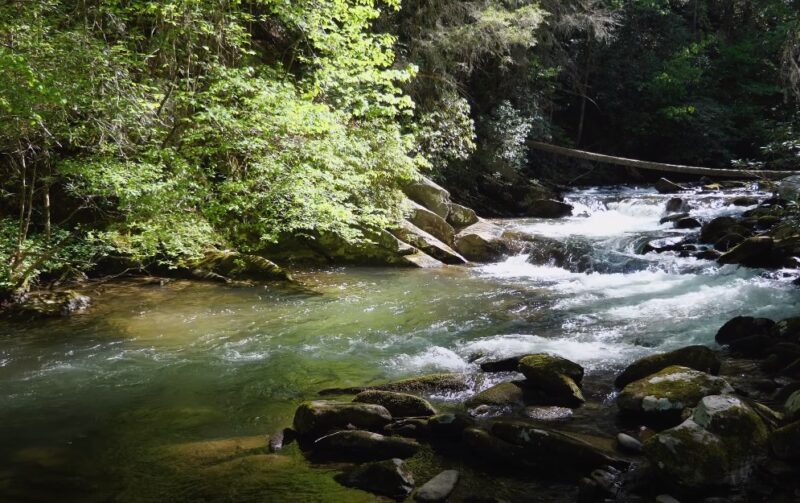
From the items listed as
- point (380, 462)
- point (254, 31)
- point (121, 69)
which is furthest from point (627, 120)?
point (380, 462)

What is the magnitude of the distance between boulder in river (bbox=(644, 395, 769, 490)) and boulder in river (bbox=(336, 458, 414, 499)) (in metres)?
1.68

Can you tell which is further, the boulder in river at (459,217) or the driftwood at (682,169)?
the boulder in river at (459,217)

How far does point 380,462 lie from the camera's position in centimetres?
396

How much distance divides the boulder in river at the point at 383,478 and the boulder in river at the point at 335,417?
0.64 meters

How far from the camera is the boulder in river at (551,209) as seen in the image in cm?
1872

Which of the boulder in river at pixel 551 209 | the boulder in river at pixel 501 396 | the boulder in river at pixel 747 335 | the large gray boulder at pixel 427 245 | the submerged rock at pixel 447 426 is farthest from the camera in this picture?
the boulder in river at pixel 551 209

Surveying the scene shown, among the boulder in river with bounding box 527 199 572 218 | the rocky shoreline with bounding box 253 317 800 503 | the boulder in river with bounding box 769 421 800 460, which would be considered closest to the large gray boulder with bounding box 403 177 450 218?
the boulder in river with bounding box 527 199 572 218

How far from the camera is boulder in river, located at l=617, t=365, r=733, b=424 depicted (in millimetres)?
4605

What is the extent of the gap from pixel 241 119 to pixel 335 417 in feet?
17.4

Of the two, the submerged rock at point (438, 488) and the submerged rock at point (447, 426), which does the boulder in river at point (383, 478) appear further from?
the submerged rock at point (447, 426)

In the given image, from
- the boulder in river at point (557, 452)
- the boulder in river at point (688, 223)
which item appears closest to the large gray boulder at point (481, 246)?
the boulder in river at point (688, 223)

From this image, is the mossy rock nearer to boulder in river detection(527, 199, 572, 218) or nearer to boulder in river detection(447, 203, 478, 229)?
boulder in river detection(447, 203, 478, 229)

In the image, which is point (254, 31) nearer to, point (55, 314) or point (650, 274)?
point (55, 314)

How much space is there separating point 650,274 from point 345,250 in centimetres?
665
